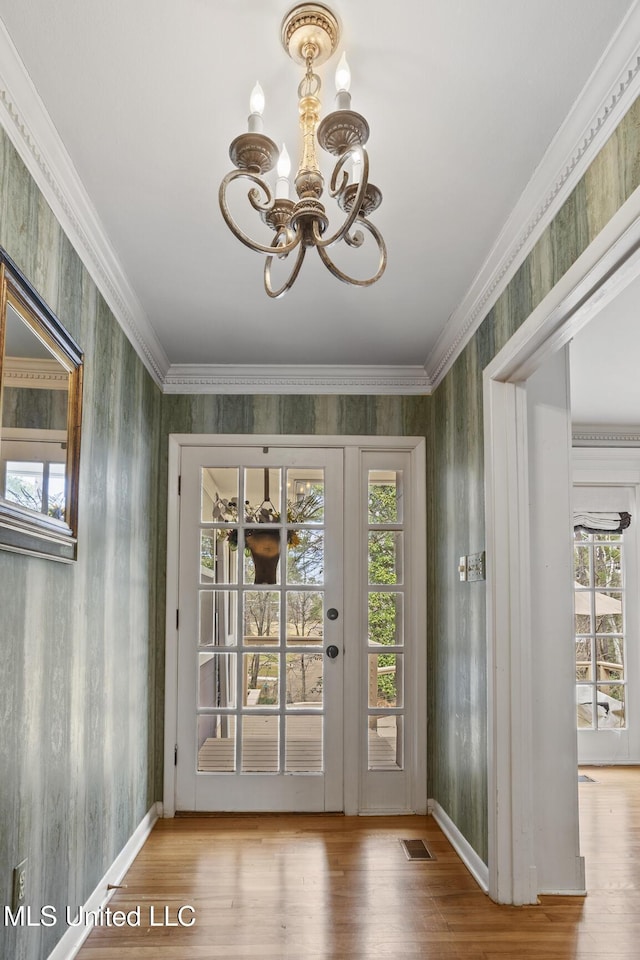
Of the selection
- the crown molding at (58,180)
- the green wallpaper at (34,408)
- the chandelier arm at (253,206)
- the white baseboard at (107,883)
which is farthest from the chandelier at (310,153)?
the white baseboard at (107,883)

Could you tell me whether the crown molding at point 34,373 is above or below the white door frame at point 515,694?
above

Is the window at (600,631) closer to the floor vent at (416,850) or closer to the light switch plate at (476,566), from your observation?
the floor vent at (416,850)

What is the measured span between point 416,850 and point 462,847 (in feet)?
0.75

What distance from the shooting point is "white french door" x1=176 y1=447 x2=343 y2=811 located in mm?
4355

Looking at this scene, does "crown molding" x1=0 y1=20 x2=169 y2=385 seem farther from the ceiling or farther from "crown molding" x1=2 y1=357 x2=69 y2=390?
"crown molding" x1=2 y1=357 x2=69 y2=390

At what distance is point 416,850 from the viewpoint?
3.71m

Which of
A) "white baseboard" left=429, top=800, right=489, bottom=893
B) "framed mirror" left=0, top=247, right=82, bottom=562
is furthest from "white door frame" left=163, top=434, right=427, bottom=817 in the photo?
"framed mirror" left=0, top=247, right=82, bottom=562

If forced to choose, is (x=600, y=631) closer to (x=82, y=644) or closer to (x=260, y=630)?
(x=260, y=630)

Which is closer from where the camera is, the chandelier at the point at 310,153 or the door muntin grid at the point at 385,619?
the chandelier at the point at 310,153

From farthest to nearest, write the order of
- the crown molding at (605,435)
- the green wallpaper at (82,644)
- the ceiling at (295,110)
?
the crown molding at (605,435), the green wallpaper at (82,644), the ceiling at (295,110)

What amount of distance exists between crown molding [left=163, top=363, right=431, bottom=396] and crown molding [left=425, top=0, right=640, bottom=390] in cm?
104

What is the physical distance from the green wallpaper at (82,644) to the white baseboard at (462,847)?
1.50 m

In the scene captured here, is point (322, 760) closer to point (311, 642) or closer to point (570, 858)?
point (311, 642)

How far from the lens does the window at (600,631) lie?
5.89m
